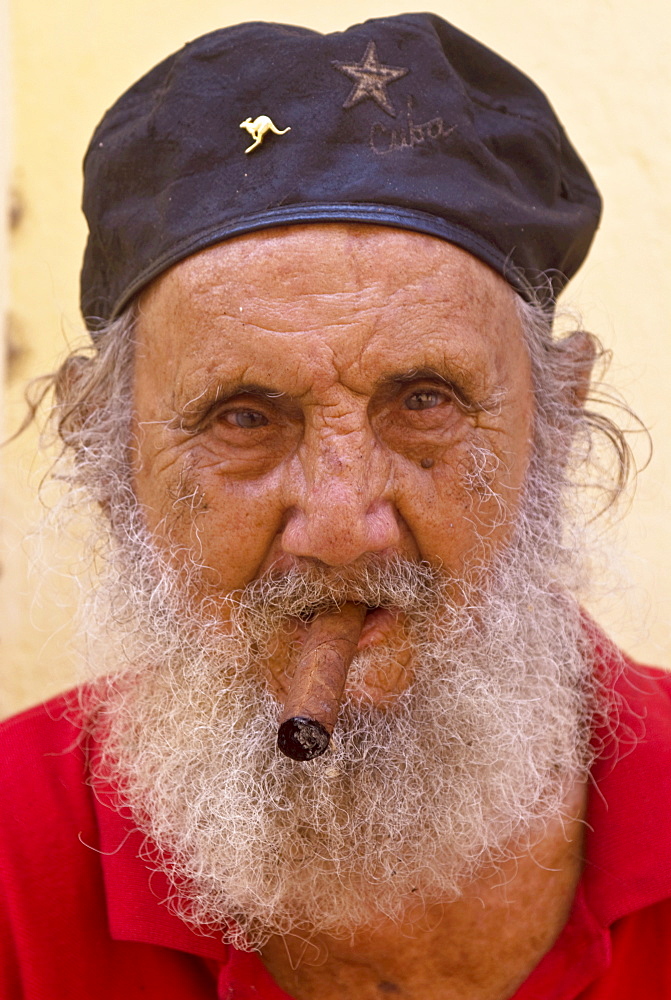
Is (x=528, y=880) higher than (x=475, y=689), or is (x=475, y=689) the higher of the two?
(x=475, y=689)

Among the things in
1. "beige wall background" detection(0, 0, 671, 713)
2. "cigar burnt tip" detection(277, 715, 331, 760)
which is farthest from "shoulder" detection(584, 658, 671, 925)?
"cigar burnt tip" detection(277, 715, 331, 760)

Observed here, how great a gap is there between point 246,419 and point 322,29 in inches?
67.1

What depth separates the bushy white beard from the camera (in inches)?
78.3

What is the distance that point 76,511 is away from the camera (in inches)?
96.2

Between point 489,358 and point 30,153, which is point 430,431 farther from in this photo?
point 30,153

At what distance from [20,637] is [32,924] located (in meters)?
1.41

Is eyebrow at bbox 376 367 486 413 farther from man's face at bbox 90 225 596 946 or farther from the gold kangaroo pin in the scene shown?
the gold kangaroo pin

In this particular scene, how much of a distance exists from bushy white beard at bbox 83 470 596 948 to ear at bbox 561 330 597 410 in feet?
1.19

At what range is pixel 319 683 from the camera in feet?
5.68

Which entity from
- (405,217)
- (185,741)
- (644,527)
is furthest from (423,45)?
(644,527)

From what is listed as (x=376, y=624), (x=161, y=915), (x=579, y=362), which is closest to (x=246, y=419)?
(x=376, y=624)

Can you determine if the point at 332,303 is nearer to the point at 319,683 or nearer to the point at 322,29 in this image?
the point at 319,683

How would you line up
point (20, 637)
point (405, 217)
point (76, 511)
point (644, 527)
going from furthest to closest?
1. point (20, 637)
2. point (644, 527)
3. point (76, 511)
4. point (405, 217)

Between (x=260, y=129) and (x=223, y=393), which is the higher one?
(x=260, y=129)
